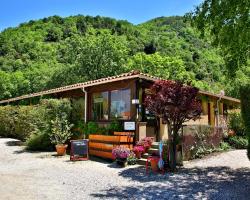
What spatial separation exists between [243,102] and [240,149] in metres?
7.29

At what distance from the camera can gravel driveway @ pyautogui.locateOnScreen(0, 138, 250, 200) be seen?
770 centimetres

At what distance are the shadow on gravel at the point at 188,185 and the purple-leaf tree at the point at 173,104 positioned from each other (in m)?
1.13

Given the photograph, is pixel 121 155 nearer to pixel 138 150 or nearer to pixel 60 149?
pixel 138 150

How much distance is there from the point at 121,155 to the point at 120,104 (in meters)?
3.50

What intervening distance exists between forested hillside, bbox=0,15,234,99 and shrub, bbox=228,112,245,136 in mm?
13468

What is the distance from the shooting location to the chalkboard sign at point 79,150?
13.1 metres

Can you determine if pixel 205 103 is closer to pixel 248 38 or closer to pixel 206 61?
pixel 248 38

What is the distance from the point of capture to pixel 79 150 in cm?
1321

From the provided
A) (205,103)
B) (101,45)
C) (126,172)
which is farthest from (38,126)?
(101,45)

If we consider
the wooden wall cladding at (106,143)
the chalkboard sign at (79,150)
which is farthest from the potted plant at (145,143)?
the chalkboard sign at (79,150)

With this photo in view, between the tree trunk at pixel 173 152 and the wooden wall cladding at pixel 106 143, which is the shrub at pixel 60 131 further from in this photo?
the tree trunk at pixel 173 152

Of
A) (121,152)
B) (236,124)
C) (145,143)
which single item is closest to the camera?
(121,152)

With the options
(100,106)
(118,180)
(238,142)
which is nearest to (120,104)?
(100,106)

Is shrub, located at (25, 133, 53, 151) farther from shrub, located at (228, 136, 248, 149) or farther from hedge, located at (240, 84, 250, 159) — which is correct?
hedge, located at (240, 84, 250, 159)
